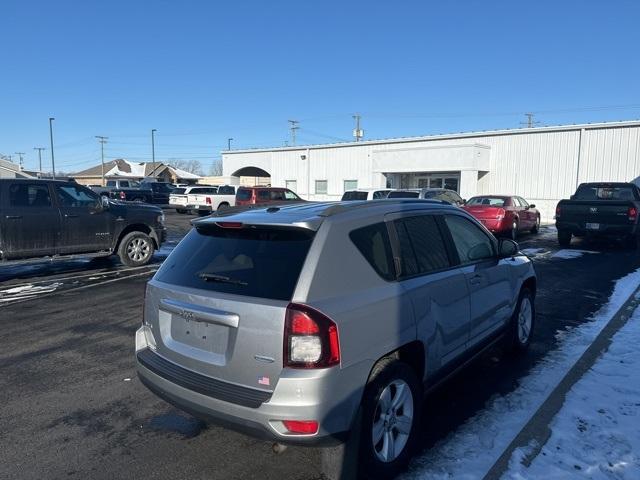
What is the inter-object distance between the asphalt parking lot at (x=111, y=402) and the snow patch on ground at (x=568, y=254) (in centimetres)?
480

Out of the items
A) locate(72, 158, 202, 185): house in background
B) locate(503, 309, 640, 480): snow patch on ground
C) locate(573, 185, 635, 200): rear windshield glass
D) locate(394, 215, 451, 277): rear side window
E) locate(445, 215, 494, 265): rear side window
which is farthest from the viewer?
locate(72, 158, 202, 185): house in background

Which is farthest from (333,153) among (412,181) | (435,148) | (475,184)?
(475,184)

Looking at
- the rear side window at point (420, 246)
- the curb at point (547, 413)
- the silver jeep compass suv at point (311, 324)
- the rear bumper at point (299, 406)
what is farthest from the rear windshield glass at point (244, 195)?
the rear bumper at point (299, 406)

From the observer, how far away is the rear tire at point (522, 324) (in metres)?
5.02

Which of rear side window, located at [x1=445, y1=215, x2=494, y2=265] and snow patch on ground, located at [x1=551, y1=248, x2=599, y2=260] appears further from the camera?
snow patch on ground, located at [x1=551, y1=248, x2=599, y2=260]

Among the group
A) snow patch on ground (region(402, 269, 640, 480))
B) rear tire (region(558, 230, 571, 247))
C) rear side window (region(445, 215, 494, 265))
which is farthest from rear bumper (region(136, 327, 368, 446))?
rear tire (region(558, 230, 571, 247))

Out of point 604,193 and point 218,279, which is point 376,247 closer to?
point 218,279

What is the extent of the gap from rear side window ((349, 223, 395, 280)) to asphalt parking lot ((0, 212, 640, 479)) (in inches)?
53.8

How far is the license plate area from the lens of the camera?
2.84 m

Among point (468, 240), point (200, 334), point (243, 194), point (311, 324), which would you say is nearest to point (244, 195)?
point (243, 194)

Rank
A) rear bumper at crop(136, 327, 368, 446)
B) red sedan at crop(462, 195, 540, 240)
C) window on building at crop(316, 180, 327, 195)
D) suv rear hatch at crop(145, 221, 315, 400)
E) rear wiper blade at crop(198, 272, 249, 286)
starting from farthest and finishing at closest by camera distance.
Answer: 1. window on building at crop(316, 180, 327, 195)
2. red sedan at crop(462, 195, 540, 240)
3. rear wiper blade at crop(198, 272, 249, 286)
4. suv rear hatch at crop(145, 221, 315, 400)
5. rear bumper at crop(136, 327, 368, 446)

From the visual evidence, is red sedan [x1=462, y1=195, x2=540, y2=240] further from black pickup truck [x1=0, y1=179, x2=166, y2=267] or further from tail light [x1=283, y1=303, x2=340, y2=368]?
tail light [x1=283, y1=303, x2=340, y2=368]

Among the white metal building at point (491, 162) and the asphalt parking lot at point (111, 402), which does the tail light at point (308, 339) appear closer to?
the asphalt parking lot at point (111, 402)

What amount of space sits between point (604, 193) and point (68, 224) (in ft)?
48.7
